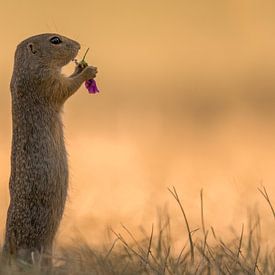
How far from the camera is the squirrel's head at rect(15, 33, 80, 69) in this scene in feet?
31.1

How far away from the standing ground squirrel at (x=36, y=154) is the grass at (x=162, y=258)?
625mm

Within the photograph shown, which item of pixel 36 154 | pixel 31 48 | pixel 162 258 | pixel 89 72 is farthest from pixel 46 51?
pixel 162 258

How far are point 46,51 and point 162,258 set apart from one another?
279 cm

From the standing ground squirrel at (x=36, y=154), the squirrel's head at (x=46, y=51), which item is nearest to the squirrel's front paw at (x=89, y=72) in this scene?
the standing ground squirrel at (x=36, y=154)

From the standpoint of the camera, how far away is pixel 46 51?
9656 millimetres

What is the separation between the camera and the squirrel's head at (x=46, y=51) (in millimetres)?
9475

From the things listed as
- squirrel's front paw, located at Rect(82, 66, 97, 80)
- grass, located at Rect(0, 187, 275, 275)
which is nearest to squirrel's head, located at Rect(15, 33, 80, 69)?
squirrel's front paw, located at Rect(82, 66, 97, 80)

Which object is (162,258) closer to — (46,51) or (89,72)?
(89,72)

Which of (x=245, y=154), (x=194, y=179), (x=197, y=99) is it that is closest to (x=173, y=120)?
(x=197, y=99)

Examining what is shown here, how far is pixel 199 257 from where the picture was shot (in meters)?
7.62

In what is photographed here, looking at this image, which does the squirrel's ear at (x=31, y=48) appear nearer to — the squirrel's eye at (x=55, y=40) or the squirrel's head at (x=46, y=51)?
the squirrel's head at (x=46, y=51)

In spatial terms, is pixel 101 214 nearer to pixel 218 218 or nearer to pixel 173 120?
pixel 218 218

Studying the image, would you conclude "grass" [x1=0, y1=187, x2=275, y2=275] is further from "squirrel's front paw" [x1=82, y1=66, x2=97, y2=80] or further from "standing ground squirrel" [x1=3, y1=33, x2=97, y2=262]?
"squirrel's front paw" [x1=82, y1=66, x2=97, y2=80]

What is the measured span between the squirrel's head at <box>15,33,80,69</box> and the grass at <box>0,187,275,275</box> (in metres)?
1.98
